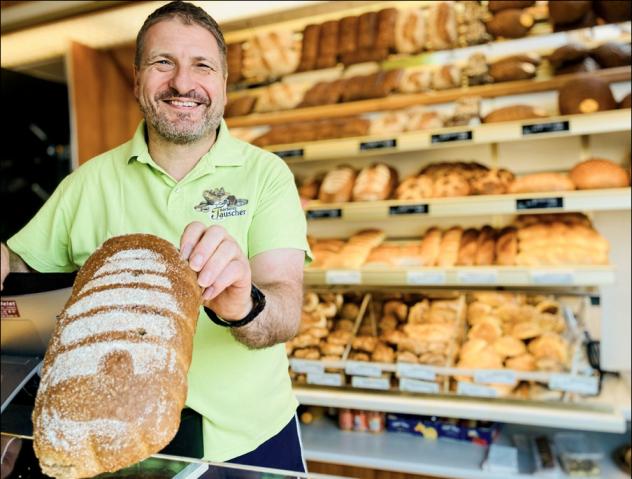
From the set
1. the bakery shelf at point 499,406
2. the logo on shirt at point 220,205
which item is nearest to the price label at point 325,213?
the bakery shelf at point 499,406

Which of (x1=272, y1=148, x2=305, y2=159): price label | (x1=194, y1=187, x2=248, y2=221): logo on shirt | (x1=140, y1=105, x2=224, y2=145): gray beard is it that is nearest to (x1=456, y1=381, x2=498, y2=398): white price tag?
(x1=272, y1=148, x2=305, y2=159): price label

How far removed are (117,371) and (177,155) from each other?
76 cm

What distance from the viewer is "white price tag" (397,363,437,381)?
2544mm

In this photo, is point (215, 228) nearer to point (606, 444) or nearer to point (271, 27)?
point (606, 444)

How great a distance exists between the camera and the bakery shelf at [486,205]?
7.98ft

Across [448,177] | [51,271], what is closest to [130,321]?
[51,271]

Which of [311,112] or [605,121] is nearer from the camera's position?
[605,121]

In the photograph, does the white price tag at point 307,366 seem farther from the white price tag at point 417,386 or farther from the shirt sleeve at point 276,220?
the shirt sleeve at point 276,220

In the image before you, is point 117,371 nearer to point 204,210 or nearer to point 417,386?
point 204,210

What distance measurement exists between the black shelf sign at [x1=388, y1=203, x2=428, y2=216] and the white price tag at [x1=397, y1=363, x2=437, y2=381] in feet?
2.22

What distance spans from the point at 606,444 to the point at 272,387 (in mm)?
1865

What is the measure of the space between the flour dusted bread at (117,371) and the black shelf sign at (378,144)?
77.8 inches

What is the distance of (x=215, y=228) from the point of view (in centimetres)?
94

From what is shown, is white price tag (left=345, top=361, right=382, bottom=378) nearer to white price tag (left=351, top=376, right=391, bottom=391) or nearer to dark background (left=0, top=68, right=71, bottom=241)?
white price tag (left=351, top=376, right=391, bottom=391)
